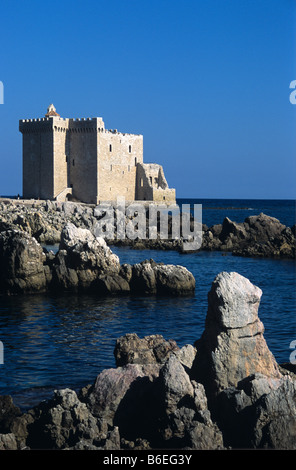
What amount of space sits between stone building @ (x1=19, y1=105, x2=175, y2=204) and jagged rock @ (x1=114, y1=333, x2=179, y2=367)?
43.3m

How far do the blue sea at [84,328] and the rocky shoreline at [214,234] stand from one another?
994 centimetres

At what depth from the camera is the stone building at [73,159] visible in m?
54.9

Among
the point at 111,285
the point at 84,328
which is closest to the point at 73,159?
the point at 111,285

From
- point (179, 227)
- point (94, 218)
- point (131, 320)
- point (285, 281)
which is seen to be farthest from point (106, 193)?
point (131, 320)

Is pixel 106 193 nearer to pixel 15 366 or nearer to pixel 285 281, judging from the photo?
pixel 285 281

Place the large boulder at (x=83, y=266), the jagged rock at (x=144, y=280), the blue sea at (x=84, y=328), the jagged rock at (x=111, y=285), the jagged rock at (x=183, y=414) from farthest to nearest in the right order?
1. the large boulder at (x=83, y=266)
2. the jagged rock at (x=144, y=280)
3. the jagged rock at (x=111, y=285)
4. the blue sea at (x=84, y=328)
5. the jagged rock at (x=183, y=414)

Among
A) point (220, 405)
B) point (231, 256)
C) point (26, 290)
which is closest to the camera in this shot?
point (220, 405)

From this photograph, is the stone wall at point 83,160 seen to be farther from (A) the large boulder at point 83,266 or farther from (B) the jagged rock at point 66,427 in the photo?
(B) the jagged rock at point 66,427

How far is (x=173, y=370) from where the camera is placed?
8.91 metres

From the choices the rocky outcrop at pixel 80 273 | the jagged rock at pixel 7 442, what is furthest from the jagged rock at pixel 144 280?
the jagged rock at pixel 7 442

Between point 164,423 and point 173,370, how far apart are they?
71cm

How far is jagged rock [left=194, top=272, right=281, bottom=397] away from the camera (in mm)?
9367

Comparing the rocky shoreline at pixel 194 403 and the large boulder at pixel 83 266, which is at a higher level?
the large boulder at pixel 83 266

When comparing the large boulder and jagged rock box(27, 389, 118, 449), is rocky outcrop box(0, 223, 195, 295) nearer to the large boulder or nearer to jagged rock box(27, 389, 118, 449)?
the large boulder
